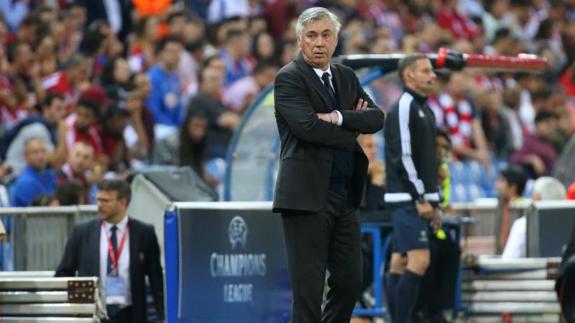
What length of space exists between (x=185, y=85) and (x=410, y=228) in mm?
7949

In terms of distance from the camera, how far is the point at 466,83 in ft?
73.7

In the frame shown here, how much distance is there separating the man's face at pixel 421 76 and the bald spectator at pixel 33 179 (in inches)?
160

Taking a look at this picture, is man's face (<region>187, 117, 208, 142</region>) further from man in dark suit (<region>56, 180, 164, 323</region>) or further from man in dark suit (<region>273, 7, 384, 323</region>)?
man in dark suit (<region>273, 7, 384, 323</region>)

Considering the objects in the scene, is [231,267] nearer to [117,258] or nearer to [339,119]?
[117,258]

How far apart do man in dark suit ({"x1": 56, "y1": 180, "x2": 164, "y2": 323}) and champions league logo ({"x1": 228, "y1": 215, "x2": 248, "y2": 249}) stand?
0.64 m

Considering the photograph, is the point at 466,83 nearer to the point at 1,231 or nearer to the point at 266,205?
the point at 266,205

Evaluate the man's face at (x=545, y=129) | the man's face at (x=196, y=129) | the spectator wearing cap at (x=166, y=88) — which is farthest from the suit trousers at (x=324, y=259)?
the man's face at (x=545, y=129)

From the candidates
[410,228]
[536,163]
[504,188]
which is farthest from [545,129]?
[410,228]

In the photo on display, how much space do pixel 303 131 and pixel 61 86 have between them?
8.66m

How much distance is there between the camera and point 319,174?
364 inches

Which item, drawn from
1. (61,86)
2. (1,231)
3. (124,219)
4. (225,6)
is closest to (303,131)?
(1,231)

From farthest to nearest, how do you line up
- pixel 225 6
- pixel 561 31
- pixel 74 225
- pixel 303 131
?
pixel 561 31, pixel 225 6, pixel 74 225, pixel 303 131

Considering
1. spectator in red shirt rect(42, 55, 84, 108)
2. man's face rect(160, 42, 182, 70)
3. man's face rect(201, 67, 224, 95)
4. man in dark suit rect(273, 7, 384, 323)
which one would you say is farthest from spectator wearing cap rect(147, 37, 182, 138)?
man in dark suit rect(273, 7, 384, 323)

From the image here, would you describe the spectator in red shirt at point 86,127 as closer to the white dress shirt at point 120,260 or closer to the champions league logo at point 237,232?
the white dress shirt at point 120,260
